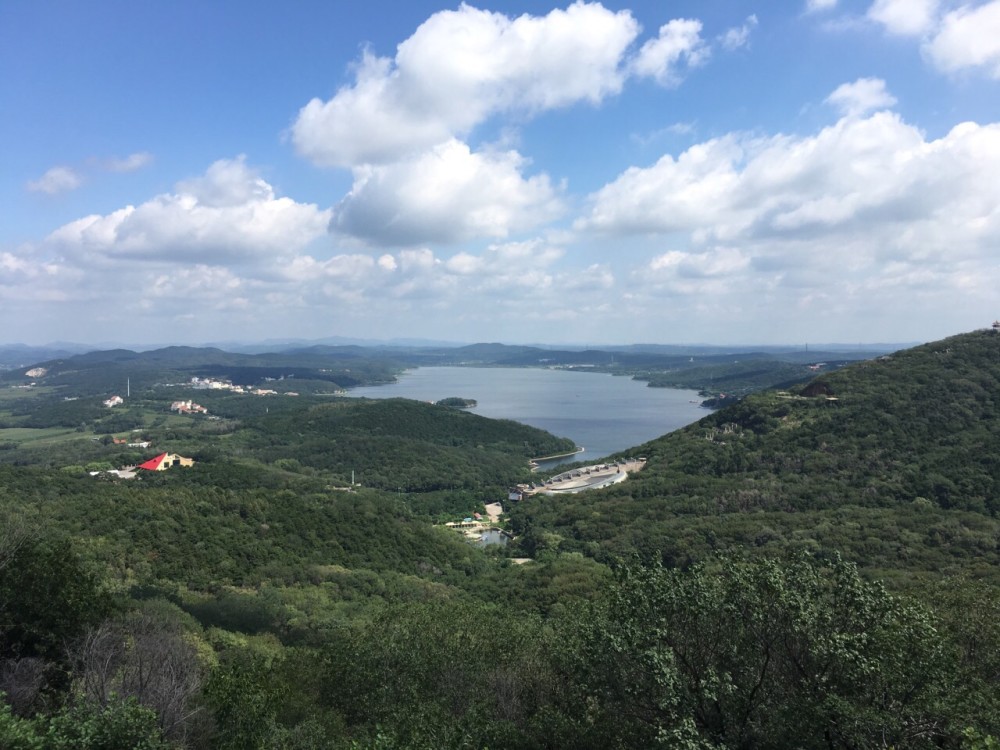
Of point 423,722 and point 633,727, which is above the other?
point 633,727

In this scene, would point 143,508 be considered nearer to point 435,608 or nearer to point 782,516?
point 435,608

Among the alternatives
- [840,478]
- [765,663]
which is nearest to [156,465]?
[840,478]

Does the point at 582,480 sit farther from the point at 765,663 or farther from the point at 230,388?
the point at 230,388

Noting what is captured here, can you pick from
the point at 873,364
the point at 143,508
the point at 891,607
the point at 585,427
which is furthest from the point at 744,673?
the point at 585,427

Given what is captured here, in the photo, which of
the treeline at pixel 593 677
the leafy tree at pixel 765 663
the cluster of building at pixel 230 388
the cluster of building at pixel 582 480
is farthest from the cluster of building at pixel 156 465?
the cluster of building at pixel 230 388

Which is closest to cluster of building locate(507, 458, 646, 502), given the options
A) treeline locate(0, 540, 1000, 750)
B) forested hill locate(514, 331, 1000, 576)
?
Answer: forested hill locate(514, 331, 1000, 576)

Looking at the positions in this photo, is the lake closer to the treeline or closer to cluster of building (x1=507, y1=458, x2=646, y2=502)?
cluster of building (x1=507, y1=458, x2=646, y2=502)
